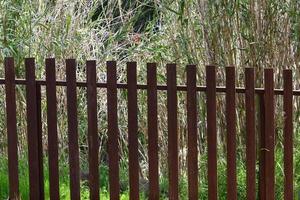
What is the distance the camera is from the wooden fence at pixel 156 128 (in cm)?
479

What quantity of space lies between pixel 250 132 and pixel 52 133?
1.35 m

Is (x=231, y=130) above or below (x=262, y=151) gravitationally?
above

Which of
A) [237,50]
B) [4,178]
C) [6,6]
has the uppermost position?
[6,6]

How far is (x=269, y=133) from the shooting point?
4.81 meters

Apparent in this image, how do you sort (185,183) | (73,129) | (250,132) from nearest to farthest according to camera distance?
(250,132)
(73,129)
(185,183)

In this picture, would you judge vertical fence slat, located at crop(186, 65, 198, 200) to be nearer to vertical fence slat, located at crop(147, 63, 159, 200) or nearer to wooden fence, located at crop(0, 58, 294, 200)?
wooden fence, located at crop(0, 58, 294, 200)

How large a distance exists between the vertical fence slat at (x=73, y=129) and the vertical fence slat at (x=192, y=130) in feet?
2.55

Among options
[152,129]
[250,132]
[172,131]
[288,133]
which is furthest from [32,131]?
[288,133]

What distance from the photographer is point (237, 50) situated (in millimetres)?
6281

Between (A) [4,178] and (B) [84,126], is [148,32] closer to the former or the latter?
(B) [84,126]

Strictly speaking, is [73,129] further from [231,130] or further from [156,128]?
[231,130]

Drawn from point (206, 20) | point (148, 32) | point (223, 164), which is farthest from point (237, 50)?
point (148, 32)

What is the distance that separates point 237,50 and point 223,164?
101 centimetres

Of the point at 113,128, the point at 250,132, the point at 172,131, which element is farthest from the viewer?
the point at 113,128
